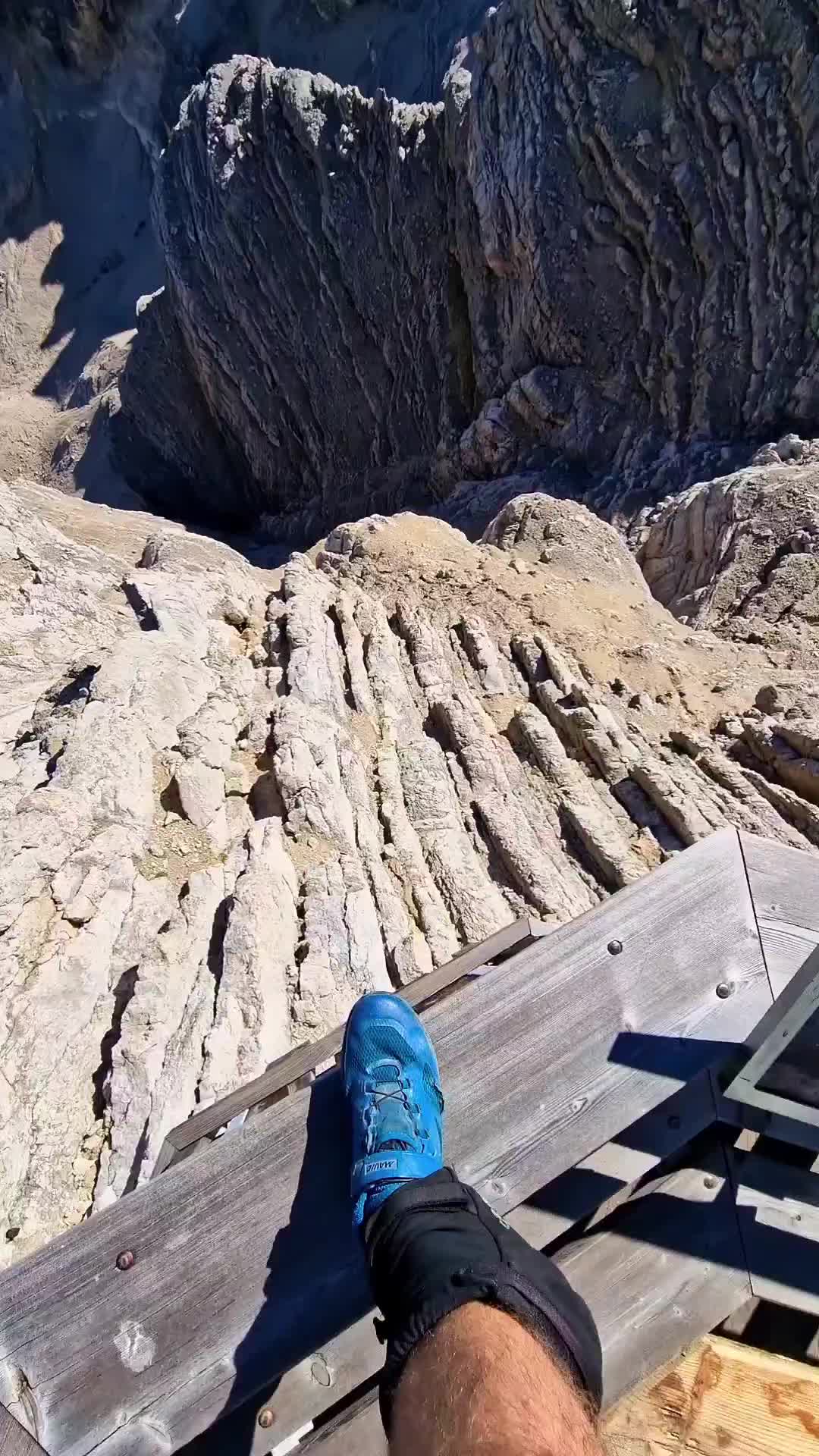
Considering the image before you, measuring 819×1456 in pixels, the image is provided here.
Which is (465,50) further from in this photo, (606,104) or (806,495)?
(806,495)

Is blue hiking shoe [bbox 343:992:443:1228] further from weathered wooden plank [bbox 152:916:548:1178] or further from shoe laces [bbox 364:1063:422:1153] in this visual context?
weathered wooden plank [bbox 152:916:548:1178]

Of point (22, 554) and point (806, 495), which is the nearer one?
point (22, 554)

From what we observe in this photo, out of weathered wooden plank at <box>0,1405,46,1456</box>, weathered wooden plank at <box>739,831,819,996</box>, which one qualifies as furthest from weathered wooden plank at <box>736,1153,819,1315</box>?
weathered wooden plank at <box>0,1405,46,1456</box>

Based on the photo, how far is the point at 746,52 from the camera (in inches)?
543

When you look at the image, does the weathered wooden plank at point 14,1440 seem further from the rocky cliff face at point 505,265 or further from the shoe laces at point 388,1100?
the rocky cliff face at point 505,265

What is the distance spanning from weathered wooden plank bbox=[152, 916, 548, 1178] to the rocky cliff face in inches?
557

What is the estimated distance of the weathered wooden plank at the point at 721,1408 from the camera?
4.06 feet

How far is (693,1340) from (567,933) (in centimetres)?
69

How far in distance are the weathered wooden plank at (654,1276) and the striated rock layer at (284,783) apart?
2.08m

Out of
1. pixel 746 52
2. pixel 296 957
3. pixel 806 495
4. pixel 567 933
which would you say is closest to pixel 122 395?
pixel 746 52

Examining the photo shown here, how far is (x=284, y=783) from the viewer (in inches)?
213

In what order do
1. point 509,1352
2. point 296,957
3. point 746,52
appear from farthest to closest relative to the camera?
point 746,52 < point 296,957 < point 509,1352

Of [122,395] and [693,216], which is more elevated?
[693,216]

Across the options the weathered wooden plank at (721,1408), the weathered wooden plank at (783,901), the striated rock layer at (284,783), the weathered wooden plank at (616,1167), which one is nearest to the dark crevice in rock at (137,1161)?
the striated rock layer at (284,783)
